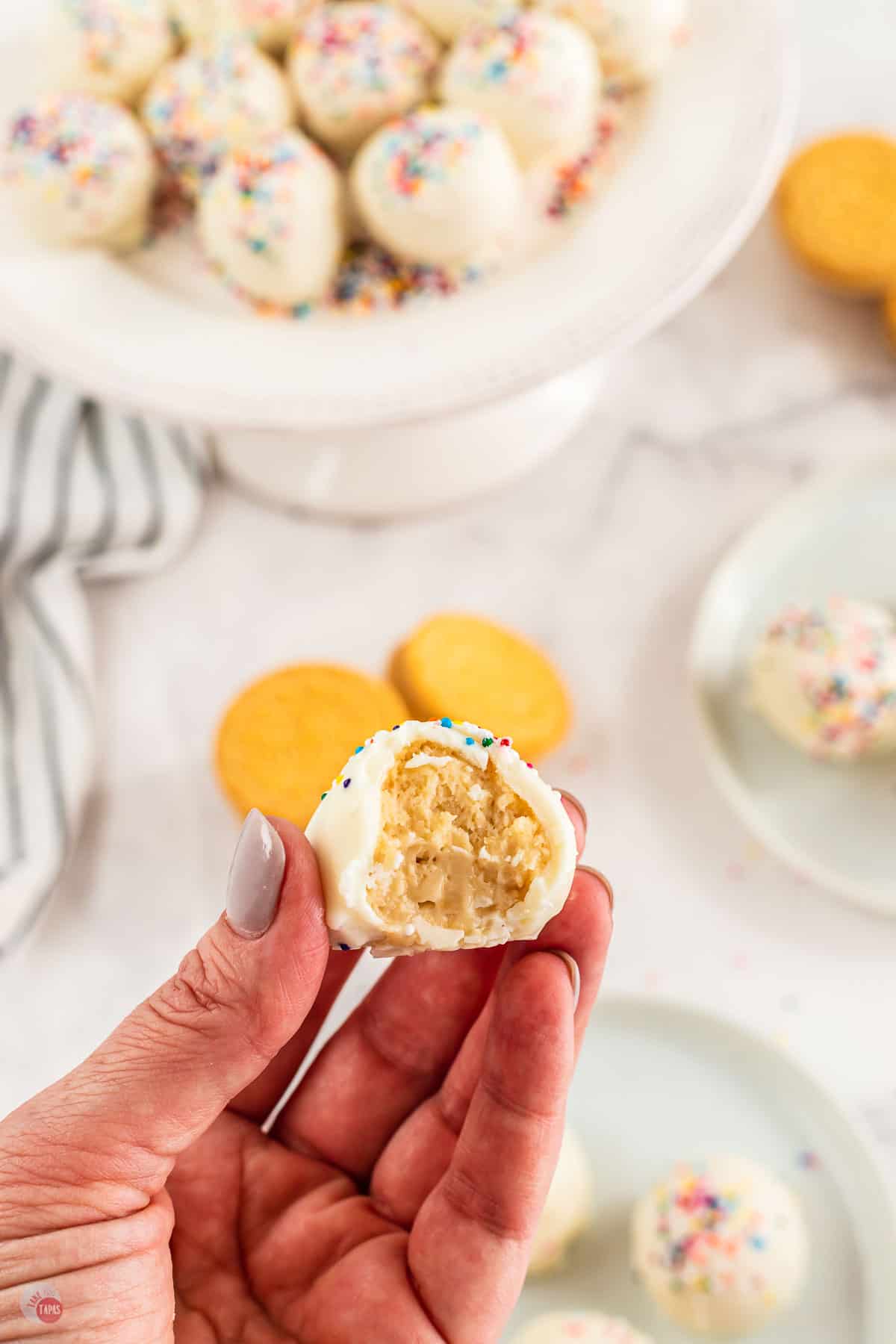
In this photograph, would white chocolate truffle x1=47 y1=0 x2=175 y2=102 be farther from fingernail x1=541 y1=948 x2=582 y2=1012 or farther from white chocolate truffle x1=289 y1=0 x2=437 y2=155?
fingernail x1=541 y1=948 x2=582 y2=1012

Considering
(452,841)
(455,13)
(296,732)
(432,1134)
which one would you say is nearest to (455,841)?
(452,841)

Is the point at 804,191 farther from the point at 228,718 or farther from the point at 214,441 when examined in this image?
the point at 228,718

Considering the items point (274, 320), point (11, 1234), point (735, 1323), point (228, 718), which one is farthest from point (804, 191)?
point (11, 1234)

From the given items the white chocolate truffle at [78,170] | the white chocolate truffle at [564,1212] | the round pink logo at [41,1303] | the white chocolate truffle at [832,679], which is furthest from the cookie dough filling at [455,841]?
the white chocolate truffle at [78,170]

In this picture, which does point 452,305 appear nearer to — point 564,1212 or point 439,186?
point 439,186

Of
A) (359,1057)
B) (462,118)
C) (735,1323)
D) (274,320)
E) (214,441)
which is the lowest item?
(735,1323)

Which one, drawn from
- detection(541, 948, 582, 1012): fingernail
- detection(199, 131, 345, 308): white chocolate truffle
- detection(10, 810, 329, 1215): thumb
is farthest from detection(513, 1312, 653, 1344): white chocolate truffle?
detection(199, 131, 345, 308): white chocolate truffle
